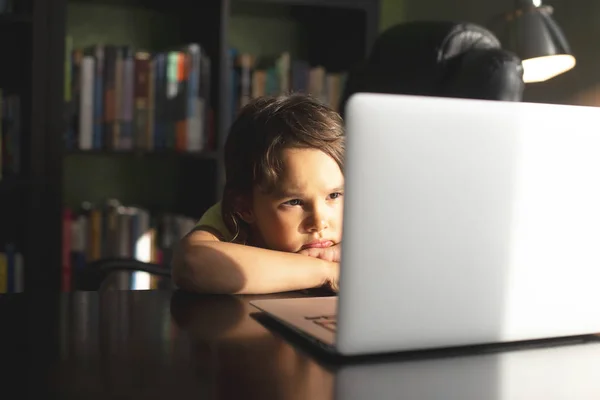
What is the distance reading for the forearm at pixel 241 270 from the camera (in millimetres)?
940

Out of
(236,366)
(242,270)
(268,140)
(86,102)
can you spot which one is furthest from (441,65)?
(86,102)

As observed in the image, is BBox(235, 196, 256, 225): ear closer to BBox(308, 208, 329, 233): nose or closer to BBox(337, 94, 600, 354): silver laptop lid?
BBox(308, 208, 329, 233): nose

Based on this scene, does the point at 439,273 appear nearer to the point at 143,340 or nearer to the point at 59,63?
the point at 143,340

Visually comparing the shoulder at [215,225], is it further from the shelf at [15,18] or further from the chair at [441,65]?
the shelf at [15,18]

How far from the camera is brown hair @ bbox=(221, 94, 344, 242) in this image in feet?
3.84

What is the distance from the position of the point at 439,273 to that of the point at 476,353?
0.31 ft

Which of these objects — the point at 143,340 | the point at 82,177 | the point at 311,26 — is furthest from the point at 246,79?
the point at 143,340

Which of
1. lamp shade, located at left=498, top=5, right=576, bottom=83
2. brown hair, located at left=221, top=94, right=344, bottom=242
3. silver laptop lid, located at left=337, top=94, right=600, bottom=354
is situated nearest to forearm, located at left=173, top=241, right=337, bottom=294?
brown hair, located at left=221, top=94, right=344, bottom=242

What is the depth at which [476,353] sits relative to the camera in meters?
0.66

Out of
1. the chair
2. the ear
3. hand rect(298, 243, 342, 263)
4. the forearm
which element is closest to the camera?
the forearm

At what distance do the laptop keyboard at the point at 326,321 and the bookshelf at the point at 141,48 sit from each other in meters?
1.86

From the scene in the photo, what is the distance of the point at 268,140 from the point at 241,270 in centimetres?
31

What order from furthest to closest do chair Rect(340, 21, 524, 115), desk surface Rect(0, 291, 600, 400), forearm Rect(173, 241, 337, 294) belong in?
1. chair Rect(340, 21, 524, 115)
2. forearm Rect(173, 241, 337, 294)
3. desk surface Rect(0, 291, 600, 400)

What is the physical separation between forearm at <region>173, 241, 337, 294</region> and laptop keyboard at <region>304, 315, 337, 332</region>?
8.0 inches
